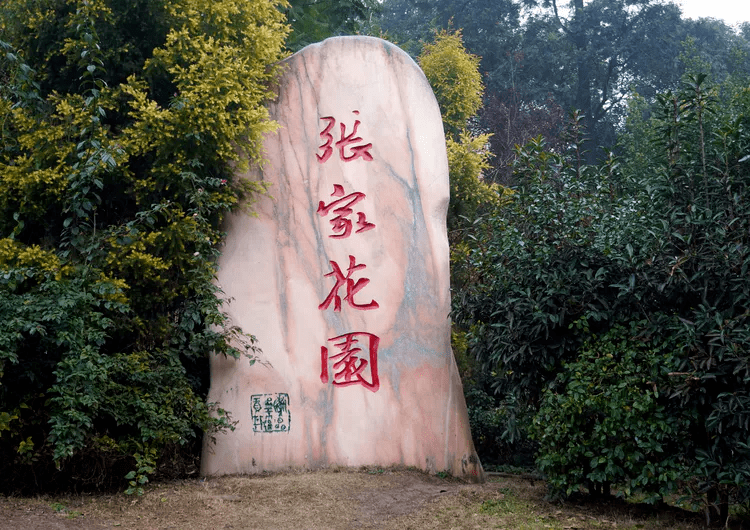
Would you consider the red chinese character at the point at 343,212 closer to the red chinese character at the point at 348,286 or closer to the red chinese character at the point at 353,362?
the red chinese character at the point at 348,286

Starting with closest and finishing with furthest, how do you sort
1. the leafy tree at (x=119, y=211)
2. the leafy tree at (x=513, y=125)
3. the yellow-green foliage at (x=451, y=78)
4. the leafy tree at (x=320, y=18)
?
the leafy tree at (x=119, y=211) < the leafy tree at (x=320, y=18) < the yellow-green foliage at (x=451, y=78) < the leafy tree at (x=513, y=125)

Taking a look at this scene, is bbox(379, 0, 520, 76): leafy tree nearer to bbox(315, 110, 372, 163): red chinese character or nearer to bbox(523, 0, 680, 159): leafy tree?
bbox(523, 0, 680, 159): leafy tree

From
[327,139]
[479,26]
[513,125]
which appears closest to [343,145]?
[327,139]

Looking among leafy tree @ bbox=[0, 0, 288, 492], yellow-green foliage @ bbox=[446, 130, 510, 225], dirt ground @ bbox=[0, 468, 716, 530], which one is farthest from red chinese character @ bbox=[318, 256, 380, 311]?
yellow-green foliage @ bbox=[446, 130, 510, 225]

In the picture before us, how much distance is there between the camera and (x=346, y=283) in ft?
19.5

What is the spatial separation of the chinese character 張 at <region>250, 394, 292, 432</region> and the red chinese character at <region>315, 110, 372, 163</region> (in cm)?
197

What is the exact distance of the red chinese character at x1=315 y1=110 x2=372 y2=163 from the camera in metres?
6.13

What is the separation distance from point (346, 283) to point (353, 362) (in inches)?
24.9

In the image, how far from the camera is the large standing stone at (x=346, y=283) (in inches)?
224

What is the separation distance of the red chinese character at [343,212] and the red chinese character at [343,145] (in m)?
0.26

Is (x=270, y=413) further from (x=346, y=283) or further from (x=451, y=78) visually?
(x=451, y=78)

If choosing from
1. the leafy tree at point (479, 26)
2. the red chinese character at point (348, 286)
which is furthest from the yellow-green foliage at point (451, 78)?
the leafy tree at point (479, 26)

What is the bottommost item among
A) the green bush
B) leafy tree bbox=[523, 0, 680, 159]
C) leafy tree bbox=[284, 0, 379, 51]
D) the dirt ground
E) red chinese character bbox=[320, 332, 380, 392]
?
the dirt ground

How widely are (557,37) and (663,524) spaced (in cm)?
1609
